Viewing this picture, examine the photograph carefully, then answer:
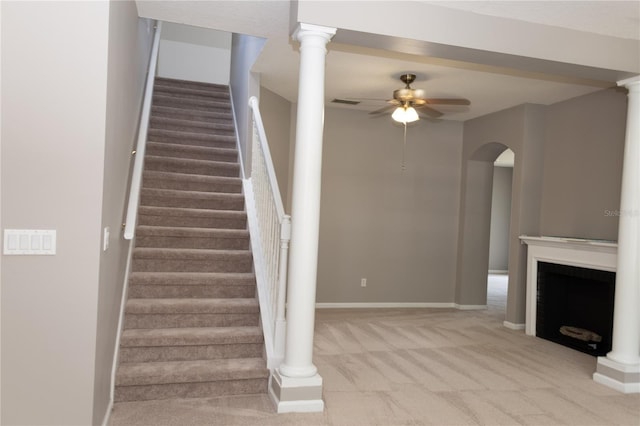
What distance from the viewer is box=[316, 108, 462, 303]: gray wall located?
21.2 ft

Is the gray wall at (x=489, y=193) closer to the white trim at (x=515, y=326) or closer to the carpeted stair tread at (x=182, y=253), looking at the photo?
the white trim at (x=515, y=326)

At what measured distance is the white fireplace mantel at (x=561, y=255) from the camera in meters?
4.45

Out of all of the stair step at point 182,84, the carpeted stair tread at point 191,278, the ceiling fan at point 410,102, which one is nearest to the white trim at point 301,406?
the carpeted stair tread at point 191,278

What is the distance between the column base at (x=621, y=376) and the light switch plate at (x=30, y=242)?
3990 mm

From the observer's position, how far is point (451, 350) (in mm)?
4617

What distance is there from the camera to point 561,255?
500 cm

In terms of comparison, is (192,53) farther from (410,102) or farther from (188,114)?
(410,102)

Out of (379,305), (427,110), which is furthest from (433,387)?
(379,305)

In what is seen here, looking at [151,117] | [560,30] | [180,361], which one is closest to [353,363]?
[180,361]

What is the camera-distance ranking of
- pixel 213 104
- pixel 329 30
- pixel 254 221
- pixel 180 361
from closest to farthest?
pixel 329 30, pixel 180 361, pixel 254 221, pixel 213 104

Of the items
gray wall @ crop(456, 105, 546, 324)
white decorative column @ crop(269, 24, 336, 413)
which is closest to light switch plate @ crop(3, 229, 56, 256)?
white decorative column @ crop(269, 24, 336, 413)

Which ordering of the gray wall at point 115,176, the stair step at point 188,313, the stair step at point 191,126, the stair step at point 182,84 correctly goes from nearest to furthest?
1. the gray wall at point 115,176
2. the stair step at point 188,313
3. the stair step at point 191,126
4. the stair step at point 182,84

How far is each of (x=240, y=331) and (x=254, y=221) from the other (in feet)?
3.77

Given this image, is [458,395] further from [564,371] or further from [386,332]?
[386,332]
